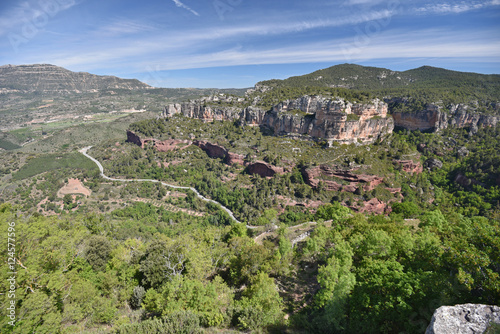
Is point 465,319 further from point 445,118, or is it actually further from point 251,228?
point 445,118

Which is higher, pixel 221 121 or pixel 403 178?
pixel 221 121

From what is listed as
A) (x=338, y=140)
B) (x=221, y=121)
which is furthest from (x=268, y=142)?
(x=221, y=121)

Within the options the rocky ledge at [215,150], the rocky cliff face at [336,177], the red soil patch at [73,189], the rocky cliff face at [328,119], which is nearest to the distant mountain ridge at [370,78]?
the rocky cliff face at [328,119]

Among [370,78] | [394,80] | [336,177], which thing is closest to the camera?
[336,177]

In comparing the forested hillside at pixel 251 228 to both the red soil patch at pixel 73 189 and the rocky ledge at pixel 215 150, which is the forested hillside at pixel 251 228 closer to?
the rocky ledge at pixel 215 150

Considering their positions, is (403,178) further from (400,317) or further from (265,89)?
(265,89)

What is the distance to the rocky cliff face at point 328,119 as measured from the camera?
253 feet

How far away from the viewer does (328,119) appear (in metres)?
78.2

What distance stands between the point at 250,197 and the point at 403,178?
161 feet

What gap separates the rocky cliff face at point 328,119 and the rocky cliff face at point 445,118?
13890mm

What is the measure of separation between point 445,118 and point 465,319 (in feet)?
348

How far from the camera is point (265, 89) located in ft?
410

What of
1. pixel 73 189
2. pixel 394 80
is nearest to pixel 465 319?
pixel 73 189

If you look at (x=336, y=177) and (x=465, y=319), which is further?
(x=336, y=177)
